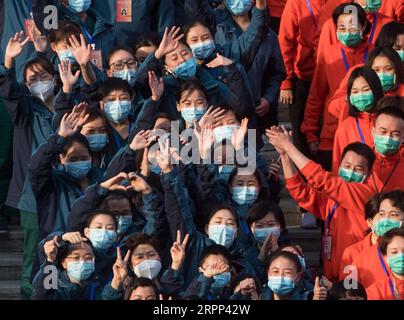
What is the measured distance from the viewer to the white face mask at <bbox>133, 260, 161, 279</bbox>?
1371cm

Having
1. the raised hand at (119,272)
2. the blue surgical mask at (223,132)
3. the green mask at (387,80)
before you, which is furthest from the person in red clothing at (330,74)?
the raised hand at (119,272)

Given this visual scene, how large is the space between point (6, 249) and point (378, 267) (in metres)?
3.13

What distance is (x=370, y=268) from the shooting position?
13.7m

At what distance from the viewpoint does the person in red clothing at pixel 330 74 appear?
15.2 meters

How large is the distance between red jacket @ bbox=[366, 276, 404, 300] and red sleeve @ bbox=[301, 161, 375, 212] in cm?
76

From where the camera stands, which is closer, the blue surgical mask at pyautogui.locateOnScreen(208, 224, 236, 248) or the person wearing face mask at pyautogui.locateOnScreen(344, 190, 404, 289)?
the person wearing face mask at pyautogui.locateOnScreen(344, 190, 404, 289)

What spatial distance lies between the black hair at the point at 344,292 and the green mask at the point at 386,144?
3.54 feet

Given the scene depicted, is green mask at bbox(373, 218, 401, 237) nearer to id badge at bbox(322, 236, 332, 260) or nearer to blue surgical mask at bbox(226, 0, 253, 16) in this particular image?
id badge at bbox(322, 236, 332, 260)

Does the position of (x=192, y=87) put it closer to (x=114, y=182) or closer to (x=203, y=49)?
(x=203, y=49)

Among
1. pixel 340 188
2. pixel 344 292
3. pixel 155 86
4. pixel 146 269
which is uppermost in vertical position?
pixel 155 86

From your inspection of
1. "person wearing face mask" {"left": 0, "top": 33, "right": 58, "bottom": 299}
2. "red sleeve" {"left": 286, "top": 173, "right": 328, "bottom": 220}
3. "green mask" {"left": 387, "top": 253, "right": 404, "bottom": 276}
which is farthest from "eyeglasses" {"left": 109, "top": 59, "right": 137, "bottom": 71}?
"green mask" {"left": 387, "top": 253, "right": 404, "bottom": 276}

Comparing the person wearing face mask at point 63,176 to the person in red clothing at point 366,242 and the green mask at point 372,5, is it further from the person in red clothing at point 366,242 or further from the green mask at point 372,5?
the green mask at point 372,5

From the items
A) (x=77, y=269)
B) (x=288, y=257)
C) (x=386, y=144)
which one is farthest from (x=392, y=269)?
(x=77, y=269)

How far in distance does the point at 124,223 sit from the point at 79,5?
6.90 feet
